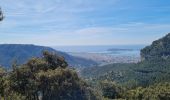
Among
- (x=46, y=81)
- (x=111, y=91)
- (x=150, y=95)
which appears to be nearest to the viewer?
(x=46, y=81)

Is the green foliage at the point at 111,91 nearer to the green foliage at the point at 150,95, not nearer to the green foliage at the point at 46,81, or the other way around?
the green foliage at the point at 150,95

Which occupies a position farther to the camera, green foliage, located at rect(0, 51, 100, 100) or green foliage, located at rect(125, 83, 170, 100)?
green foliage, located at rect(125, 83, 170, 100)

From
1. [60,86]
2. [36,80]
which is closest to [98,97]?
[60,86]

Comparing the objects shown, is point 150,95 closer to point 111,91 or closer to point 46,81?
point 111,91

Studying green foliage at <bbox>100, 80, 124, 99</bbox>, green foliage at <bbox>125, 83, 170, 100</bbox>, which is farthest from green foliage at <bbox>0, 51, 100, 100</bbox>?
green foliage at <bbox>100, 80, 124, 99</bbox>

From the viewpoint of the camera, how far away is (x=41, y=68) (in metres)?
67.1

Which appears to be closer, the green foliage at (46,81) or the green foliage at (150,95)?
the green foliage at (46,81)

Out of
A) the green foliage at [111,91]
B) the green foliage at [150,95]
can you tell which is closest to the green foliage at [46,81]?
the green foliage at [150,95]

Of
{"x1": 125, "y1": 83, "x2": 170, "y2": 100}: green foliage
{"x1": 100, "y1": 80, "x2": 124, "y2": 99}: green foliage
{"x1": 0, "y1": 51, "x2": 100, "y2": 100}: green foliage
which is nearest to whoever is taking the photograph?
{"x1": 0, "y1": 51, "x2": 100, "y2": 100}: green foliage

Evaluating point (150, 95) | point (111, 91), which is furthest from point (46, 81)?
point (111, 91)

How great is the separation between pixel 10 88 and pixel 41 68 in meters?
8.76

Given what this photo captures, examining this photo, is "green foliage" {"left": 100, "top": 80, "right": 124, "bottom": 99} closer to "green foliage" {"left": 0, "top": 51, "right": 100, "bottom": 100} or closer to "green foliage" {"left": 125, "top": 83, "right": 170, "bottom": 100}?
"green foliage" {"left": 125, "top": 83, "right": 170, "bottom": 100}

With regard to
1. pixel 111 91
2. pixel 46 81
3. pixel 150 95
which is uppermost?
pixel 46 81

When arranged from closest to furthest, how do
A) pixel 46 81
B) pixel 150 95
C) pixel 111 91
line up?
pixel 46 81 < pixel 150 95 < pixel 111 91
